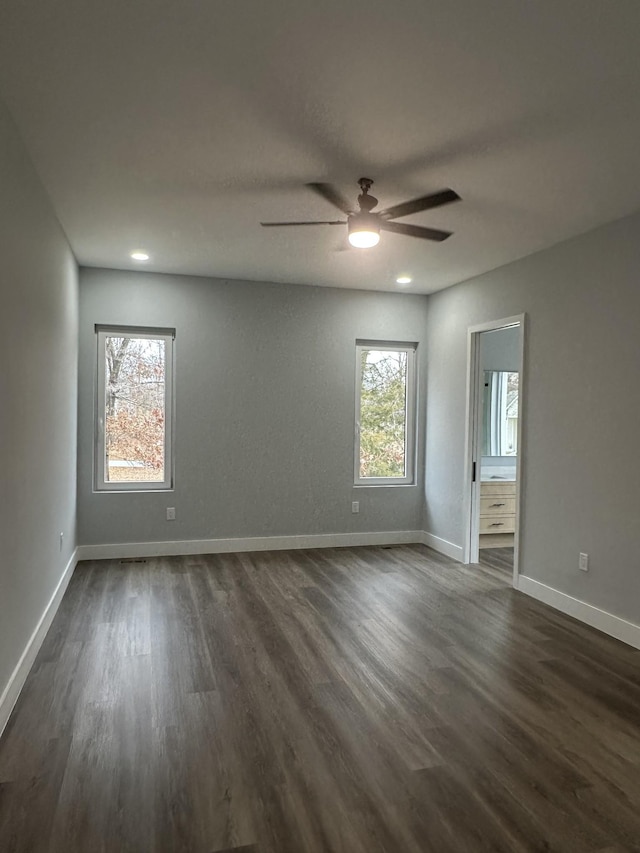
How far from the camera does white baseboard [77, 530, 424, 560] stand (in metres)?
5.06

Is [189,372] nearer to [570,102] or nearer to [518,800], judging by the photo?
[570,102]

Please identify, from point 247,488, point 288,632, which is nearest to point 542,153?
point 288,632

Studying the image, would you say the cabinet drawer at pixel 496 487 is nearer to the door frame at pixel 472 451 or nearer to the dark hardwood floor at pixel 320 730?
the door frame at pixel 472 451

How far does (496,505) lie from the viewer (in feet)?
18.9

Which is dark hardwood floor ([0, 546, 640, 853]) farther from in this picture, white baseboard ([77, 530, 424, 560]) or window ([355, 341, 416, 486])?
window ([355, 341, 416, 486])

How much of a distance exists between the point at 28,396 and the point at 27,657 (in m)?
1.31

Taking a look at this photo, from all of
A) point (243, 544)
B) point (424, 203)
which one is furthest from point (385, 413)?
point (424, 203)

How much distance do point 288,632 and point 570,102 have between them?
10.2 feet

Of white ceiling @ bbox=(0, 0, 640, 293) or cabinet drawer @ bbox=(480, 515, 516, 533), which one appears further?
cabinet drawer @ bbox=(480, 515, 516, 533)

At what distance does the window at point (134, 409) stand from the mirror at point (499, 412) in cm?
353

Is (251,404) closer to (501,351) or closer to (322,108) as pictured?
(501,351)

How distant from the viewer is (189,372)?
5227mm

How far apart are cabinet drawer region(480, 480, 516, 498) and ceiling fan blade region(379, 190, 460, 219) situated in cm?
347

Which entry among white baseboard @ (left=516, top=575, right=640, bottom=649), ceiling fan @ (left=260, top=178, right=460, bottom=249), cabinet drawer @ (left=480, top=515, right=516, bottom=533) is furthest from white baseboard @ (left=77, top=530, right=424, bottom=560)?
ceiling fan @ (left=260, top=178, right=460, bottom=249)
